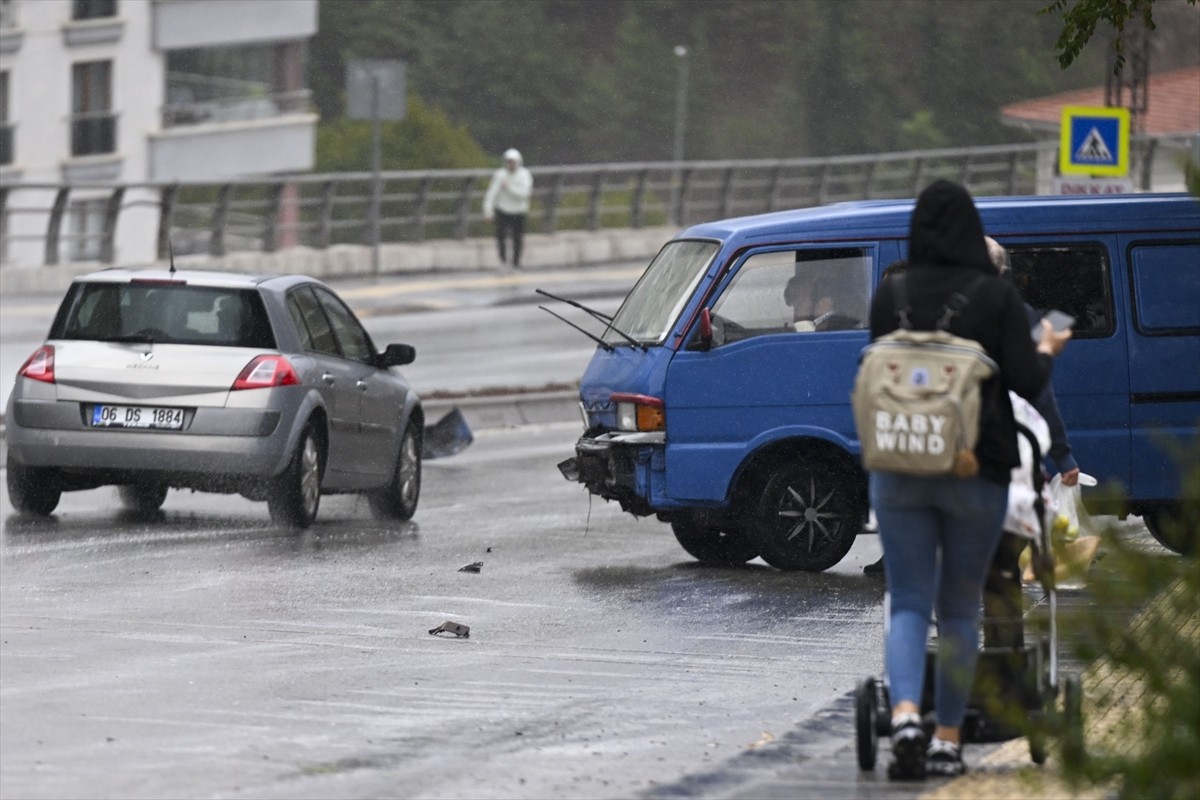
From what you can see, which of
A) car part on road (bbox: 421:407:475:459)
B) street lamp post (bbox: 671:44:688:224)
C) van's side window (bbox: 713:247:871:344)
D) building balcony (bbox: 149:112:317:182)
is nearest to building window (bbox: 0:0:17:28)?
building balcony (bbox: 149:112:317:182)

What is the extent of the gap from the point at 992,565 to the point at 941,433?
0.84 metres

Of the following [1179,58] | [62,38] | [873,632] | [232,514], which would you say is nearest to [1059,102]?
[1179,58]

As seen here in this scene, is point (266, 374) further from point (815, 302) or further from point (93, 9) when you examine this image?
point (93, 9)

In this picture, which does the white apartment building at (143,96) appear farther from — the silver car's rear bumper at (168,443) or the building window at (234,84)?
the silver car's rear bumper at (168,443)

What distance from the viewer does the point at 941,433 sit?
6535mm

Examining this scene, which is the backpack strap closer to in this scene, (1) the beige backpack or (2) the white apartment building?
(1) the beige backpack

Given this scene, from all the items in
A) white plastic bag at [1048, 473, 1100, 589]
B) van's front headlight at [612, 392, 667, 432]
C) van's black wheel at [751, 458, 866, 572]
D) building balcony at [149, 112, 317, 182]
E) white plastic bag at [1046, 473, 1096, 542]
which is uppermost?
building balcony at [149, 112, 317, 182]

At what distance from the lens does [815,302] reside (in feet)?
41.2

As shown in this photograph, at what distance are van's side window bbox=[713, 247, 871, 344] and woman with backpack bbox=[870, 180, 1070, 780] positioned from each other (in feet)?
18.7

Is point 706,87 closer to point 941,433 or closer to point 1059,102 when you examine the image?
point 1059,102

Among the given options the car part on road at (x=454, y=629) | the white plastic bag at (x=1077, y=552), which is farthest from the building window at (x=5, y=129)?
the white plastic bag at (x=1077, y=552)

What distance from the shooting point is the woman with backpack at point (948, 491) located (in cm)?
670

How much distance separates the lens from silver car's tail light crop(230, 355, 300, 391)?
13828mm

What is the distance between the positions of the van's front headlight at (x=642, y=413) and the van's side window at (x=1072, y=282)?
1.94m
